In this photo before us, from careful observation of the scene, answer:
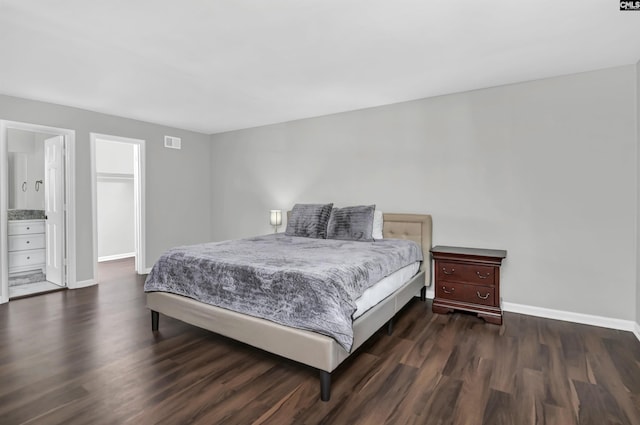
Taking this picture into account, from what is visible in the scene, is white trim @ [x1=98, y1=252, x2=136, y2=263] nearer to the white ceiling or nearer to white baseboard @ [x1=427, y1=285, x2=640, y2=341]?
the white ceiling

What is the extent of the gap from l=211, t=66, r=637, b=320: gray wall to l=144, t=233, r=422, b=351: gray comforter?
1109mm

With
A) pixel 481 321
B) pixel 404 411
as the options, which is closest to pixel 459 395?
pixel 404 411

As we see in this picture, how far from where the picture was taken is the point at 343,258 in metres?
2.63

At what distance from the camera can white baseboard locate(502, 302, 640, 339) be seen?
292cm

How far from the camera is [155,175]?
5289 mm

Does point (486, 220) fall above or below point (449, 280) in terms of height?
above

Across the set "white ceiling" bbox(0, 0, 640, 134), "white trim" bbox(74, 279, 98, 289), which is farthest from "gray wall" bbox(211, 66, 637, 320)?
"white trim" bbox(74, 279, 98, 289)

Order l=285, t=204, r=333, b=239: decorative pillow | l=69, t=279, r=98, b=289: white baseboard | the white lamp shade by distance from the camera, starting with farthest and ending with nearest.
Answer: the white lamp shade < l=69, t=279, r=98, b=289: white baseboard < l=285, t=204, r=333, b=239: decorative pillow

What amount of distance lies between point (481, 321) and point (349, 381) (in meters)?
1.80

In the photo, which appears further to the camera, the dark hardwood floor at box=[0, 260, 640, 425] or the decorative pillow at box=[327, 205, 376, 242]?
the decorative pillow at box=[327, 205, 376, 242]

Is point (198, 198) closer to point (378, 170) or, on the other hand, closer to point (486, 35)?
point (378, 170)

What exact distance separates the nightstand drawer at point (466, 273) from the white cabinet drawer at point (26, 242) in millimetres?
5928

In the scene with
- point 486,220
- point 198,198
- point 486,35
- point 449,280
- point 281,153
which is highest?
point 486,35

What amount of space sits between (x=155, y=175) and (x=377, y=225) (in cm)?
381
